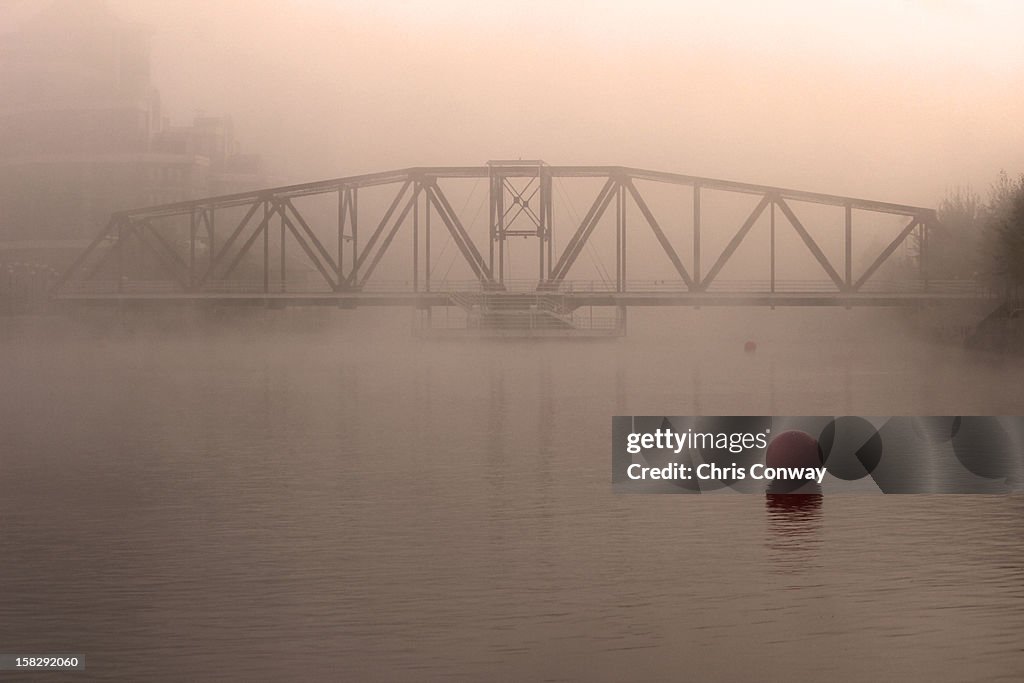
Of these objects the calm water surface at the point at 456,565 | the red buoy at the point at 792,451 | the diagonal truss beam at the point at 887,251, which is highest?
the diagonal truss beam at the point at 887,251

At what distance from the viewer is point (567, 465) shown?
34250 mm

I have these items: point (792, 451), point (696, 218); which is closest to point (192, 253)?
point (696, 218)

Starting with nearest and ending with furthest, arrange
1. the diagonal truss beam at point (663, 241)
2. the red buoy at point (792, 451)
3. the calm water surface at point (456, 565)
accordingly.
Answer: the calm water surface at point (456, 565) < the red buoy at point (792, 451) < the diagonal truss beam at point (663, 241)

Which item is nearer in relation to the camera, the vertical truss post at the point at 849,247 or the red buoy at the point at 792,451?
the red buoy at the point at 792,451

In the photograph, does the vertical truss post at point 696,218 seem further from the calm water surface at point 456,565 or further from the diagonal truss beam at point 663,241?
the calm water surface at point 456,565

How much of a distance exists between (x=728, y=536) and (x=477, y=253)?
124m

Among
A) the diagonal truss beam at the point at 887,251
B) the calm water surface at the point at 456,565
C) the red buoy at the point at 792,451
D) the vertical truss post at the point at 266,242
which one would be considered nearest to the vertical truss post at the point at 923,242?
the diagonal truss beam at the point at 887,251

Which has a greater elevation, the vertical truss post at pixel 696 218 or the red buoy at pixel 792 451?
the vertical truss post at pixel 696 218

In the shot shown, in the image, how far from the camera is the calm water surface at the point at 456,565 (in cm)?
1578

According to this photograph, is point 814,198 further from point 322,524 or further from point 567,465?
point 322,524

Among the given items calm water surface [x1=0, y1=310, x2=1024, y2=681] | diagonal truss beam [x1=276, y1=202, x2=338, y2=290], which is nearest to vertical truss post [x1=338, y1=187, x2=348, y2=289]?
diagonal truss beam [x1=276, y1=202, x2=338, y2=290]

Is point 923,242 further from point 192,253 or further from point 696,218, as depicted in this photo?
point 192,253

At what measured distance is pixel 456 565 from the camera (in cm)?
2089

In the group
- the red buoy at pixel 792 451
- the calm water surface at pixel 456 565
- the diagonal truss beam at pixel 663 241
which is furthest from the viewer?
the diagonal truss beam at pixel 663 241
